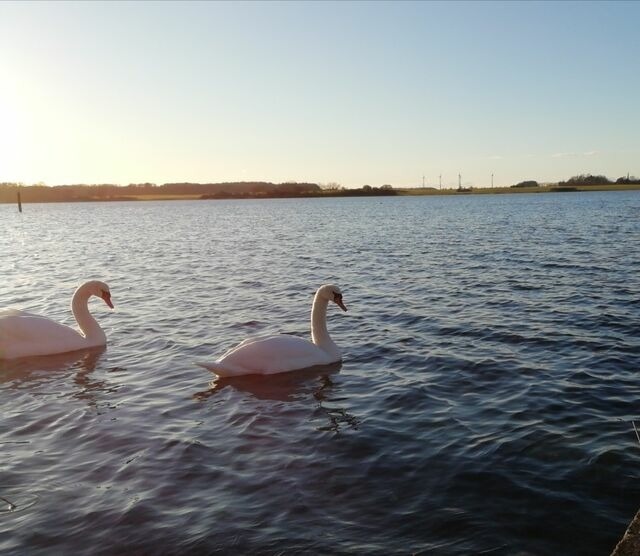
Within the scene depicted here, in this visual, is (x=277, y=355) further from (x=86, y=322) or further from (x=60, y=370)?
(x=86, y=322)

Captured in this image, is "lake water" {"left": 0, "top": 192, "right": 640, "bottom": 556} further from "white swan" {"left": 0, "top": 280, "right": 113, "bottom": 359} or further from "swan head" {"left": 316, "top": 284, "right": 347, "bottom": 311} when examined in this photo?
"swan head" {"left": 316, "top": 284, "right": 347, "bottom": 311}

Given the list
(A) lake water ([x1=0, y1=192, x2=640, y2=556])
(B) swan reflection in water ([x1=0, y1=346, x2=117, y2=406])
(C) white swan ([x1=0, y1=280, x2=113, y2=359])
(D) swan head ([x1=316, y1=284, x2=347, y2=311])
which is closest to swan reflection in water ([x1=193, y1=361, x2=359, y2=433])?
(A) lake water ([x1=0, y1=192, x2=640, y2=556])

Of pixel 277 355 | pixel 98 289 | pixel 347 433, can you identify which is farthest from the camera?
pixel 98 289

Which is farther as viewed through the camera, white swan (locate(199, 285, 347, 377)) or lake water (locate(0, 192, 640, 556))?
white swan (locate(199, 285, 347, 377))

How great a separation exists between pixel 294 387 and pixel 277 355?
717 mm

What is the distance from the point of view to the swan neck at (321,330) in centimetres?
1210

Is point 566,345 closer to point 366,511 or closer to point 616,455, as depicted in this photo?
point 616,455

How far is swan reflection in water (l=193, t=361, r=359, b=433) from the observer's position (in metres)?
9.74

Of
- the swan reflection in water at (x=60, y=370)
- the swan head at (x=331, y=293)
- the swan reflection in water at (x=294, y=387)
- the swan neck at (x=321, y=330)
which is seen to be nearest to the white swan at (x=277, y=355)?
the swan neck at (x=321, y=330)

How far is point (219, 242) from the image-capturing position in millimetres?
43906

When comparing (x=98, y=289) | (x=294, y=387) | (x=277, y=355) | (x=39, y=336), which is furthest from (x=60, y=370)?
(x=294, y=387)

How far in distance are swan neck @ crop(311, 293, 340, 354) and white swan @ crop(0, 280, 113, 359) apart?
15.3 ft

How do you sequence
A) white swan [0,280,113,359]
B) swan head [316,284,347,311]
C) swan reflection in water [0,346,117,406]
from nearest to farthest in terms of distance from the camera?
1. swan reflection in water [0,346,117,406]
2. swan head [316,284,347,311]
3. white swan [0,280,113,359]

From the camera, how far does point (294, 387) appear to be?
10711mm
